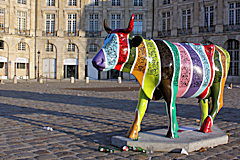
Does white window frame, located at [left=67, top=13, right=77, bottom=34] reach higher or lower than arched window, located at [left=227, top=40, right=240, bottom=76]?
higher

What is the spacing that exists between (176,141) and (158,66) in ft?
3.99

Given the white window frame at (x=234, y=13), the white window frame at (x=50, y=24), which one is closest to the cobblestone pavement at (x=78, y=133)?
the white window frame at (x=234, y=13)

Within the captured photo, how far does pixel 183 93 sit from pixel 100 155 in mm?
1706

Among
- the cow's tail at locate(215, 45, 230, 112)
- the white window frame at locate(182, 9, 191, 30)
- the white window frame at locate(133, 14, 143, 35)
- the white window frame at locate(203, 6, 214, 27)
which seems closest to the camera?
the cow's tail at locate(215, 45, 230, 112)

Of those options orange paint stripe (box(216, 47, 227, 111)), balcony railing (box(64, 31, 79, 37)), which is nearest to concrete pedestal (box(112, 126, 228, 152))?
Result: orange paint stripe (box(216, 47, 227, 111))

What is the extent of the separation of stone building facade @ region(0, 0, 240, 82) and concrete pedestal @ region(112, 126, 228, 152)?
101 feet

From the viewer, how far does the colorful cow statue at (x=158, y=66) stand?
14.3ft

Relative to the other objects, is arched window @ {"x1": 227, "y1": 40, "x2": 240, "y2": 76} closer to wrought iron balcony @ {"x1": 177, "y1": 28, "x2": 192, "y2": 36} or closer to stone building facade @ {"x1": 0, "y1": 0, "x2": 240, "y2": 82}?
wrought iron balcony @ {"x1": 177, "y1": 28, "x2": 192, "y2": 36}

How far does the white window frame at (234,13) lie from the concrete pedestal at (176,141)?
29.3 metres

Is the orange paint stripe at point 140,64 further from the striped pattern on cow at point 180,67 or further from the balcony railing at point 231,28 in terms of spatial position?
the balcony railing at point 231,28

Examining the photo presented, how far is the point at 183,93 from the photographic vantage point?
15.5 ft

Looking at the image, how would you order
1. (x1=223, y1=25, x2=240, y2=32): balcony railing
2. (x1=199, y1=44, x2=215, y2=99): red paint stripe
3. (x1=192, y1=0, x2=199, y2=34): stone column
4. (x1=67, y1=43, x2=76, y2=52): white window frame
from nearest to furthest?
1. (x1=199, y1=44, x2=215, y2=99): red paint stripe
2. (x1=223, y1=25, x2=240, y2=32): balcony railing
3. (x1=192, y1=0, x2=199, y2=34): stone column
4. (x1=67, y1=43, x2=76, y2=52): white window frame

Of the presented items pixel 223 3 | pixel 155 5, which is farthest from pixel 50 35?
pixel 223 3

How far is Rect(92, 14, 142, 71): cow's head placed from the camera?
167 inches
